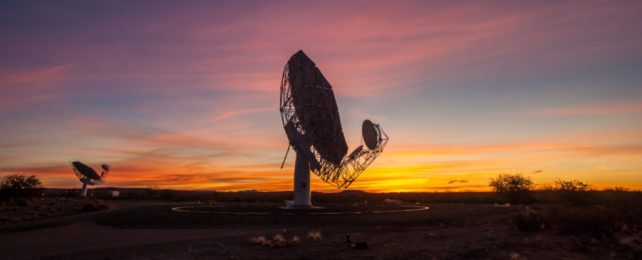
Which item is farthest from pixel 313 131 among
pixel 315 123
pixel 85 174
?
pixel 85 174

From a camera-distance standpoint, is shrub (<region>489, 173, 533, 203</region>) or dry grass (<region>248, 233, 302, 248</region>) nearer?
dry grass (<region>248, 233, 302, 248</region>)

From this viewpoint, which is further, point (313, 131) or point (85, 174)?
point (85, 174)

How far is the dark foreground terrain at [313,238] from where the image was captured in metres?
19.1

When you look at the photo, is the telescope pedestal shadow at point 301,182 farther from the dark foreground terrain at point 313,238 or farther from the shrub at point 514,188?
the shrub at point 514,188

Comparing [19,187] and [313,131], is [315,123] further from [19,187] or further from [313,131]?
[19,187]

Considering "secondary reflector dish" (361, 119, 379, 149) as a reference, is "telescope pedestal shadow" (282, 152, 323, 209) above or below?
below

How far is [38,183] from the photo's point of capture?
73.4m

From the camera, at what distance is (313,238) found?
23094 mm

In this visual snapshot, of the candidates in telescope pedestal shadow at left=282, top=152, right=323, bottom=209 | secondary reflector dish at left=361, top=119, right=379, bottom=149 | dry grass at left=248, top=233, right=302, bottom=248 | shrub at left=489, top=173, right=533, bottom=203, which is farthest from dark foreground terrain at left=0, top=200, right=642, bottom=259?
shrub at left=489, top=173, right=533, bottom=203

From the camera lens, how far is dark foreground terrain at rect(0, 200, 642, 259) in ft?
62.7

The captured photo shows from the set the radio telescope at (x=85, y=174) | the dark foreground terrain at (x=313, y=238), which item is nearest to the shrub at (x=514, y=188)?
the dark foreground terrain at (x=313, y=238)

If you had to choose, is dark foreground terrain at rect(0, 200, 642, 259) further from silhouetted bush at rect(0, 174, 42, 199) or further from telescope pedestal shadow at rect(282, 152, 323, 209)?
silhouetted bush at rect(0, 174, 42, 199)

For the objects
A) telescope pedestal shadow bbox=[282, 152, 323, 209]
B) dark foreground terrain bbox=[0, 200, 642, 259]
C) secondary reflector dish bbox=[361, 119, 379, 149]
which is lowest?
dark foreground terrain bbox=[0, 200, 642, 259]

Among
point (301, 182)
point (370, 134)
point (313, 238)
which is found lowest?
point (313, 238)
